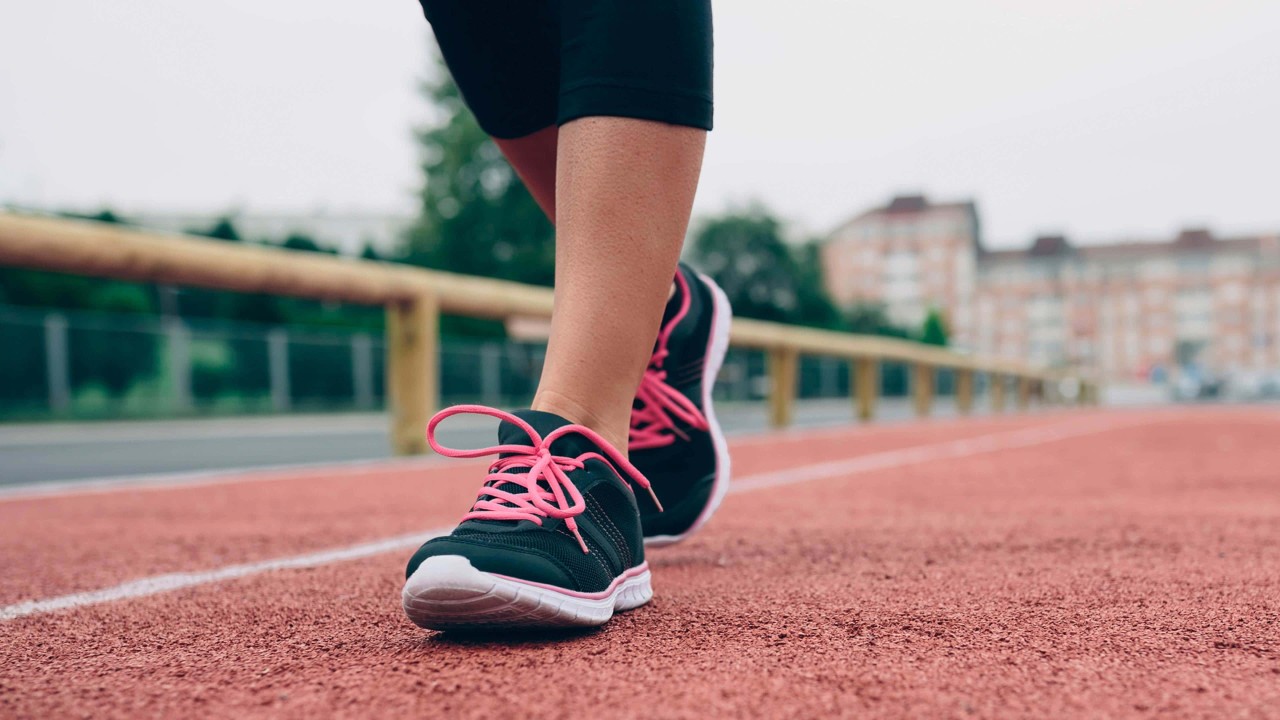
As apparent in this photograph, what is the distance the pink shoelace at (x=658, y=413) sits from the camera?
1.35 meters

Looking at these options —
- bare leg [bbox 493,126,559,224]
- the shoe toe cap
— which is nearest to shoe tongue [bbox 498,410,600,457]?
the shoe toe cap

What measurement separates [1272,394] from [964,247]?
1913 cm

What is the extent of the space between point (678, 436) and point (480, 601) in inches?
21.0

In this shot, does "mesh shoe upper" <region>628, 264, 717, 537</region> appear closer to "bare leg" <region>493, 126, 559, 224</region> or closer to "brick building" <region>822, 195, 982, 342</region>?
"bare leg" <region>493, 126, 559, 224</region>

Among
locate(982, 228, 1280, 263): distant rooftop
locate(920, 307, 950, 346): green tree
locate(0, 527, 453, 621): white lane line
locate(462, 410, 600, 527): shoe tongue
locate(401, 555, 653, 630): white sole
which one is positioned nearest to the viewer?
locate(401, 555, 653, 630): white sole

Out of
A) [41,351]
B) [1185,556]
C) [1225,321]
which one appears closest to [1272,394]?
[1225,321]

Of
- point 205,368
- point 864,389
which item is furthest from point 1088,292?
point 864,389

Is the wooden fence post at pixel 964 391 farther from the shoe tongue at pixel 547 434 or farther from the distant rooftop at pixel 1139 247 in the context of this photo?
the distant rooftop at pixel 1139 247

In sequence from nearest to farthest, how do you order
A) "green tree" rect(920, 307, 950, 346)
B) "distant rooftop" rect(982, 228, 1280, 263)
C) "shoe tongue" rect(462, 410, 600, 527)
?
"shoe tongue" rect(462, 410, 600, 527), "green tree" rect(920, 307, 950, 346), "distant rooftop" rect(982, 228, 1280, 263)

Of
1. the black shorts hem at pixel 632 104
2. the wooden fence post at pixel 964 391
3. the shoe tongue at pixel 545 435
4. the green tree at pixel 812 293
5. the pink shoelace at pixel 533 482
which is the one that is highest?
the green tree at pixel 812 293

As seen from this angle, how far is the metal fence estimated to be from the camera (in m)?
12.3

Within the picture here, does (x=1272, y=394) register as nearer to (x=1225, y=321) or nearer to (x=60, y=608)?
(x=1225, y=321)

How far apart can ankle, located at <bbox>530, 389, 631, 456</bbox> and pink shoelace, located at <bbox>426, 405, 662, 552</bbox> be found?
25 mm

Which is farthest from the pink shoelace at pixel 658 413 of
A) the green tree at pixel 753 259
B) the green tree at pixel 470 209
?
the green tree at pixel 753 259
